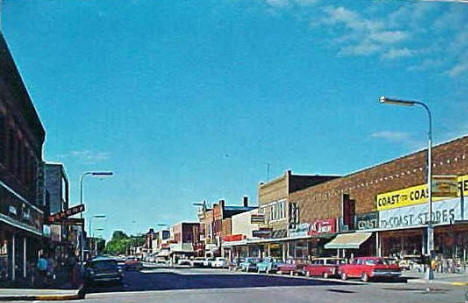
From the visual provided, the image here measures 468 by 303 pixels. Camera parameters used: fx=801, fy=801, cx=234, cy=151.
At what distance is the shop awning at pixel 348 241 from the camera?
1364 inches

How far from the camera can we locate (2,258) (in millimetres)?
17641

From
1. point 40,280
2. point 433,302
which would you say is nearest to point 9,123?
point 433,302

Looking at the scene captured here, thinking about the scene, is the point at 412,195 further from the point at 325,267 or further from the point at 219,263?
the point at 219,263

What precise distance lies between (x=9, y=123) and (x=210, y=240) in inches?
2453

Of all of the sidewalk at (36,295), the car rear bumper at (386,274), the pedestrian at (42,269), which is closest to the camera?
the sidewalk at (36,295)

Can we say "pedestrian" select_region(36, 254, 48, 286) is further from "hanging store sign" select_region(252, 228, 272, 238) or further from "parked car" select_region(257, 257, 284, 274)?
"hanging store sign" select_region(252, 228, 272, 238)

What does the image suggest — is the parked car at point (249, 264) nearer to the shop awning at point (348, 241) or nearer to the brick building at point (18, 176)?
the shop awning at point (348, 241)

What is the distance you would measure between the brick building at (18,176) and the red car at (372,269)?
10187mm

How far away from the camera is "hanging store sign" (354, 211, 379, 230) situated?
115 ft

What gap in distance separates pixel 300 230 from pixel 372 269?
19.3m

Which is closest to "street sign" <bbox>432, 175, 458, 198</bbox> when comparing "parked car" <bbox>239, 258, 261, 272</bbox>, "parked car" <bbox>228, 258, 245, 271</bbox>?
"parked car" <bbox>239, 258, 261, 272</bbox>

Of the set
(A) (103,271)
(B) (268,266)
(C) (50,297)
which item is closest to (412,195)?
(B) (268,266)

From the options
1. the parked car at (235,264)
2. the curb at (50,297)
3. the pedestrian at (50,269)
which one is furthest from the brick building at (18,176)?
the parked car at (235,264)

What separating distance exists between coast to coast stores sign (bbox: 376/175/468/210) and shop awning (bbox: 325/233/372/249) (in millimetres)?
1512
